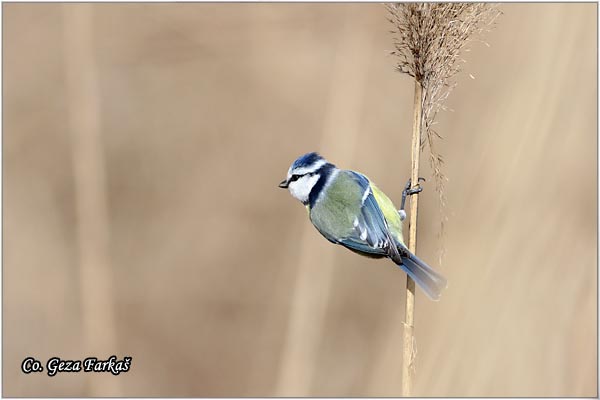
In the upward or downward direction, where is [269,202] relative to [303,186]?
downward

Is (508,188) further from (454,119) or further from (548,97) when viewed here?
(454,119)

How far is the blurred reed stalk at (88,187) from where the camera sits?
7.80 ft

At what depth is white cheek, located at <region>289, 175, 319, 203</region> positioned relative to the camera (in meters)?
1.79

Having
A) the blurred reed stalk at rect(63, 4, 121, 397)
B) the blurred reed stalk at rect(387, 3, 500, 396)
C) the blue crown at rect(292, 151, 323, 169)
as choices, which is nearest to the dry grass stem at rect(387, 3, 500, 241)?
the blurred reed stalk at rect(387, 3, 500, 396)

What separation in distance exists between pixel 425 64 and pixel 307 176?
1.56ft

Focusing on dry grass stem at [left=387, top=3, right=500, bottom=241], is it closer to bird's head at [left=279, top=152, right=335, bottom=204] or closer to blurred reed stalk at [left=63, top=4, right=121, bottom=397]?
bird's head at [left=279, top=152, right=335, bottom=204]

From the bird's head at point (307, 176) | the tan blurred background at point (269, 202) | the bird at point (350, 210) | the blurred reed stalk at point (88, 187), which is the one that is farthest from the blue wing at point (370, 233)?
the blurred reed stalk at point (88, 187)

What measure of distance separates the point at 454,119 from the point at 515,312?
3.41 feet

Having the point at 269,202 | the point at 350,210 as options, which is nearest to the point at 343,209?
the point at 350,210

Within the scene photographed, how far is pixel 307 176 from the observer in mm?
1807

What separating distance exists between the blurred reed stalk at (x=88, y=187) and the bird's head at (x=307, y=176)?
933 millimetres

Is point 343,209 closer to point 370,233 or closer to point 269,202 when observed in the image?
point 370,233

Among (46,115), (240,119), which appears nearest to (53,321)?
(46,115)

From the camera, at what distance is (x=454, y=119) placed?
113 inches
